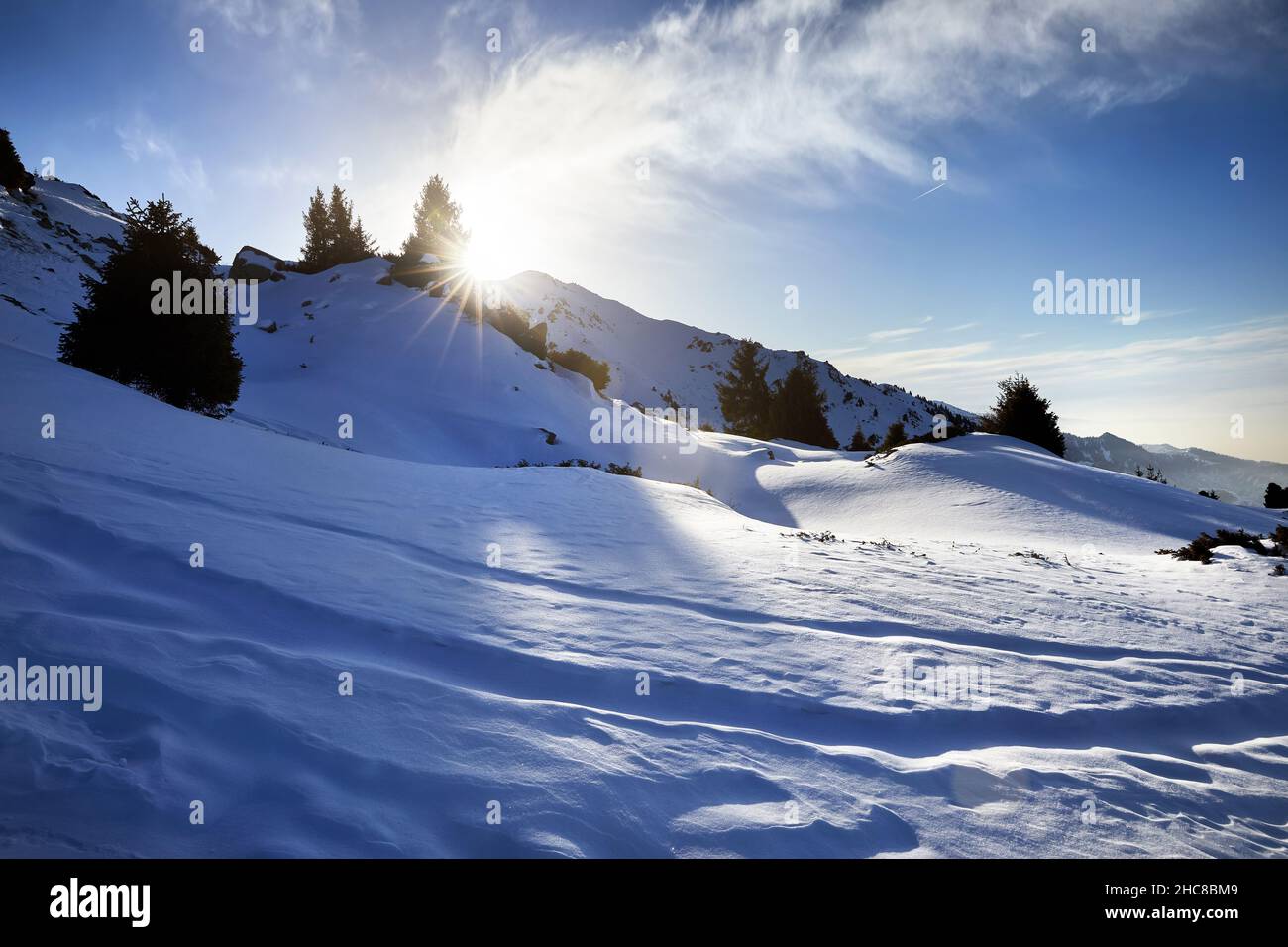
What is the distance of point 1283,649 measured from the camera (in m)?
5.59

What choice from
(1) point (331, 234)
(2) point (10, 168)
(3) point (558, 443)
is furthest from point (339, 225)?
(3) point (558, 443)

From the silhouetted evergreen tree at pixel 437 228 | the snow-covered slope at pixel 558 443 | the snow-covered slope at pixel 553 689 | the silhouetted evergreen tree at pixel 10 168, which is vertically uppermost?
the silhouetted evergreen tree at pixel 437 228

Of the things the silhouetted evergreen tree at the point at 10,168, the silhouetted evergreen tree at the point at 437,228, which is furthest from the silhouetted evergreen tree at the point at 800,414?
the silhouetted evergreen tree at the point at 10,168

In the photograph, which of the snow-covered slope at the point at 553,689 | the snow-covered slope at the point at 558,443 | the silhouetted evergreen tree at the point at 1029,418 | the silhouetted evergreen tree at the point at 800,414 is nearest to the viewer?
the snow-covered slope at the point at 553,689

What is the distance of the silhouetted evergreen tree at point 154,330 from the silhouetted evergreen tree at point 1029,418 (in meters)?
25.1

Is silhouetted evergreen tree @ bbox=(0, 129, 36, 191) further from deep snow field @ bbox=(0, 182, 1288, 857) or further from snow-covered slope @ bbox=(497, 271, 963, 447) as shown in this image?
snow-covered slope @ bbox=(497, 271, 963, 447)

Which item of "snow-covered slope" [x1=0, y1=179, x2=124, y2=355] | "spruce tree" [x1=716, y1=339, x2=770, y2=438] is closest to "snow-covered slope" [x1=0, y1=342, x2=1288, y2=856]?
"snow-covered slope" [x1=0, y1=179, x2=124, y2=355]

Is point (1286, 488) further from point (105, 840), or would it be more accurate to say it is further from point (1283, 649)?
point (105, 840)

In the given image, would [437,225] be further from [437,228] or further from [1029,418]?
[1029,418]

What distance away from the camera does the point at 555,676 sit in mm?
3932

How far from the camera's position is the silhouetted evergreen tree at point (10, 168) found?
23.9 metres

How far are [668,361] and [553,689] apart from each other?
77.6 meters

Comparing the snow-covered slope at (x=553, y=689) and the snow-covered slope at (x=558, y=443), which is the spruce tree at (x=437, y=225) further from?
the snow-covered slope at (x=553, y=689)

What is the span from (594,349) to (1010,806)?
73304 millimetres
